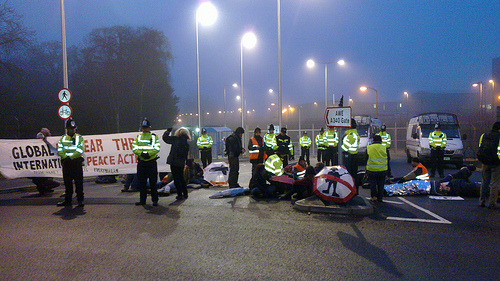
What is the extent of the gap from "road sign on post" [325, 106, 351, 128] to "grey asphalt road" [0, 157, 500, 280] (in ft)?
7.12

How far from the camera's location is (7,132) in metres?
24.9

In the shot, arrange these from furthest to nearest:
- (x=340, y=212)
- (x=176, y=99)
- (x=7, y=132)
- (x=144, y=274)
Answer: (x=176, y=99) → (x=7, y=132) → (x=340, y=212) → (x=144, y=274)

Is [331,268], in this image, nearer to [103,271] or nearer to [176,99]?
[103,271]

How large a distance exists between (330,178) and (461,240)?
2.57 m

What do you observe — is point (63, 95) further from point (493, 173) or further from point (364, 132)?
point (364, 132)

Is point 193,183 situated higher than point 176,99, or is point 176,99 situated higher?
point 176,99

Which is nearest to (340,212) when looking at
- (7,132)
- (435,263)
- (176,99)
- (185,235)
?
(435,263)

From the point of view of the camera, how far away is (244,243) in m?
5.20

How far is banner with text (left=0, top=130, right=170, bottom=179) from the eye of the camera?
10328 mm

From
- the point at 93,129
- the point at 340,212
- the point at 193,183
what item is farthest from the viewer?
the point at 93,129

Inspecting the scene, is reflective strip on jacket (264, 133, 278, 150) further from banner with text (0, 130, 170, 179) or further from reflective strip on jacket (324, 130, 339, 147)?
banner with text (0, 130, 170, 179)

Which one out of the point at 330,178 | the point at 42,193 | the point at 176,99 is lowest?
the point at 42,193

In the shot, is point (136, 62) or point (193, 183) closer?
point (193, 183)

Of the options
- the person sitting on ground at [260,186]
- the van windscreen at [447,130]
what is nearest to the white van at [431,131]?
the van windscreen at [447,130]
